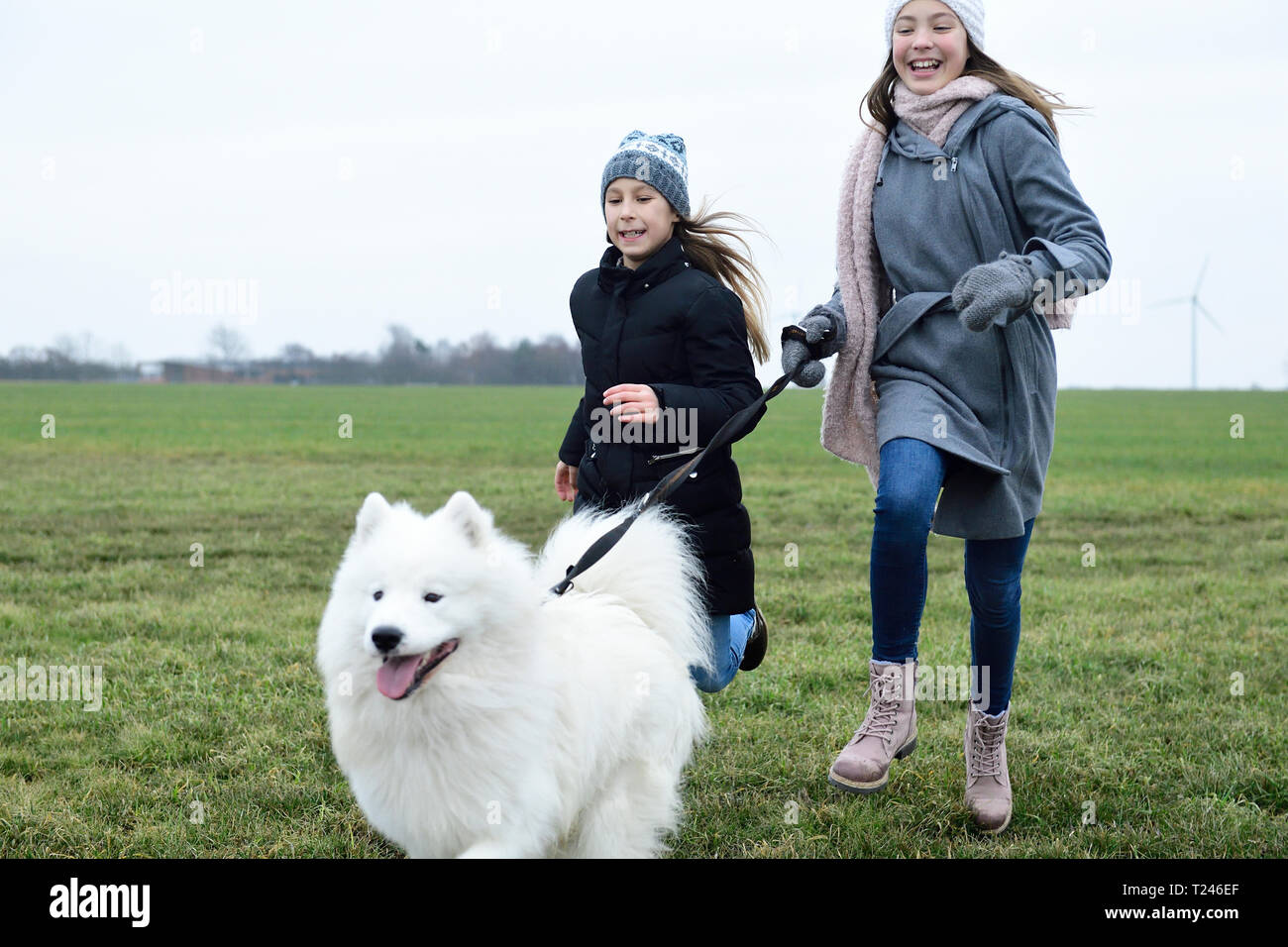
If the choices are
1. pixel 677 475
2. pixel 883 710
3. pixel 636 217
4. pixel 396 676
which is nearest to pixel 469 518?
pixel 396 676

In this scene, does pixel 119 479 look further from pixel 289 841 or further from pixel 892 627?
pixel 892 627

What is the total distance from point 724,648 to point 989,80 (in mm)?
2032

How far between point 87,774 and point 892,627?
9.59 feet

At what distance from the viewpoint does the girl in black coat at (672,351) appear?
354 centimetres

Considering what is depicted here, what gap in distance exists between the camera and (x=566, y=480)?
4102 mm

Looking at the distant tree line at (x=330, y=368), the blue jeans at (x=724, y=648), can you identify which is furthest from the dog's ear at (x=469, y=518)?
the distant tree line at (x=330, y=368)

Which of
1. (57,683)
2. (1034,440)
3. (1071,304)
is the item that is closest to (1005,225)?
(1071,304)

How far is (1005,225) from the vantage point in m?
3.39

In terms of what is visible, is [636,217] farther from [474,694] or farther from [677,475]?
[474,694]

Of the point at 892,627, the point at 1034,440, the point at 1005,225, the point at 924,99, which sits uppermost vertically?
the point at 924,99

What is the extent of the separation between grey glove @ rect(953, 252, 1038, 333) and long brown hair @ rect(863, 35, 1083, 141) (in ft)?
2.16

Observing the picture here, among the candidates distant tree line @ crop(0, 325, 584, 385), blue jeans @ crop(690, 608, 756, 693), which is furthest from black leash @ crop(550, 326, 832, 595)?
distant tree line @ crop(0, 325, 584, 385)

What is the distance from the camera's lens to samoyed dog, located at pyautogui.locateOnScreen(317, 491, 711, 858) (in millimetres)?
2615
